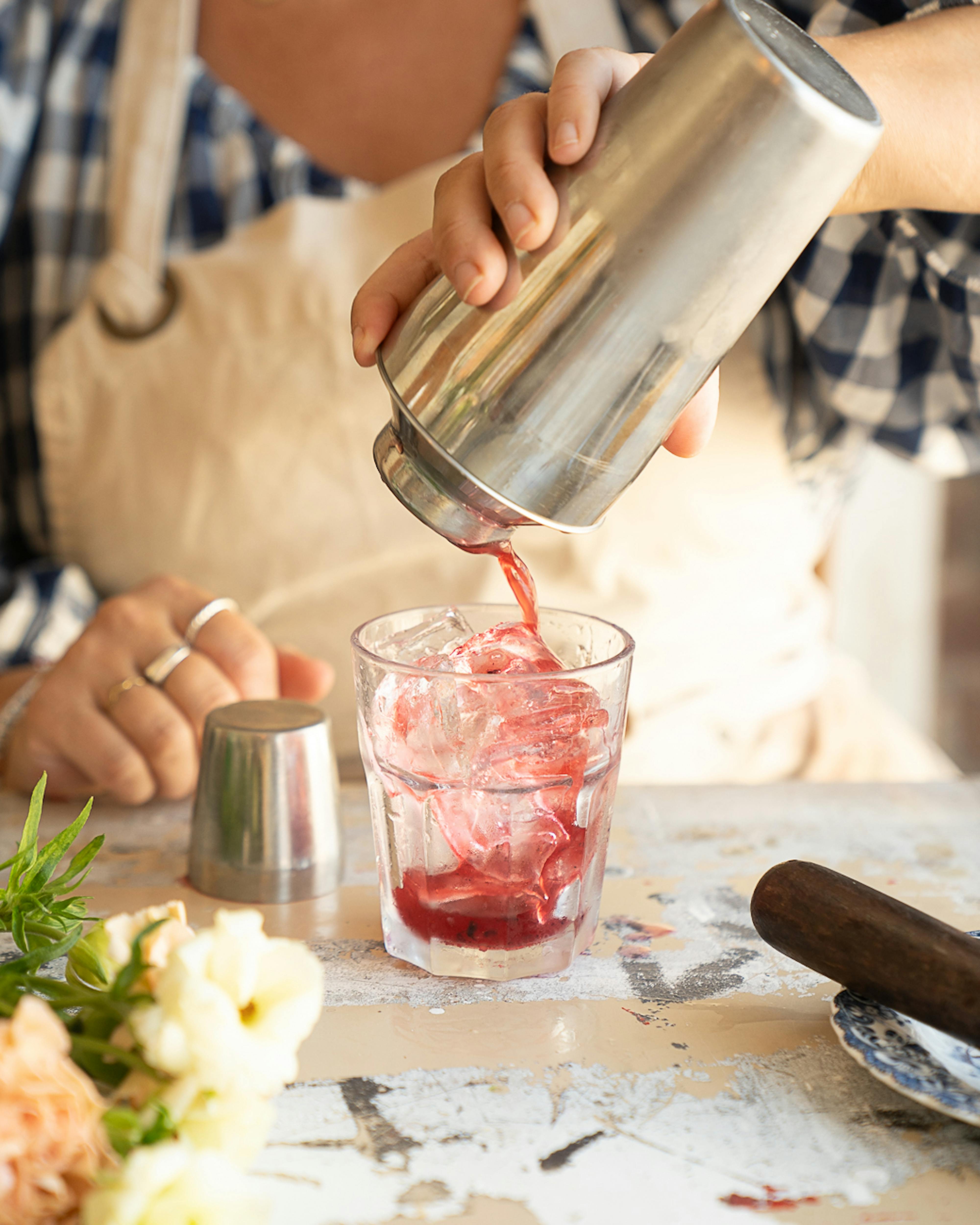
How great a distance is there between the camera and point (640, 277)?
411 millimetres

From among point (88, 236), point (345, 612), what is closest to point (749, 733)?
point (345, 612)

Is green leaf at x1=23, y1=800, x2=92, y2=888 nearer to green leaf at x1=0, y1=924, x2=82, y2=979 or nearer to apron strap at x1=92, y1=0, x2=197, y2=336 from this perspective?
green leaf at x1=0, y1=924, x2=82, y2=979

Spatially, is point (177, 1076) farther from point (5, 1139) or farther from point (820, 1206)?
point (820, 1206)

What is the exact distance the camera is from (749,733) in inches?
41.4

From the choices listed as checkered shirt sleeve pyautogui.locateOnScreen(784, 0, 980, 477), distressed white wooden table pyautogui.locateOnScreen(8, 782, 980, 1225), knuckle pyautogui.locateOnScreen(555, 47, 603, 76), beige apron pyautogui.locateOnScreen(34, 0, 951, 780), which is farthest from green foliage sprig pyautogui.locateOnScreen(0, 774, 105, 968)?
Result: checkered shirt sleeve pyautogui.locateOnScreen(784, 0, 980, 477)

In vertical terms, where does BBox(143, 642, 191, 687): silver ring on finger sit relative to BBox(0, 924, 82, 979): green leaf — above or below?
below

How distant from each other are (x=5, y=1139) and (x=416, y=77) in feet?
3.39

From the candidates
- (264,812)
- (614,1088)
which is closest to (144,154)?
(264,812)

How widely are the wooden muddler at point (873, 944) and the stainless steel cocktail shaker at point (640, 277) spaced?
0.18 metres

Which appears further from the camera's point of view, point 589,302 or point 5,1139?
point 589,302

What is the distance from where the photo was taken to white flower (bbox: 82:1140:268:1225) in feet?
0.90

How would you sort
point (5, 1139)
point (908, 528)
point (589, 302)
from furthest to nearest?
point (908, 528)
point (589, 302)
point (5, 1139)

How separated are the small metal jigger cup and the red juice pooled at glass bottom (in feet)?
0.25

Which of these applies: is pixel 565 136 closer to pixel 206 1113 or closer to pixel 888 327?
pixel 206 1113
